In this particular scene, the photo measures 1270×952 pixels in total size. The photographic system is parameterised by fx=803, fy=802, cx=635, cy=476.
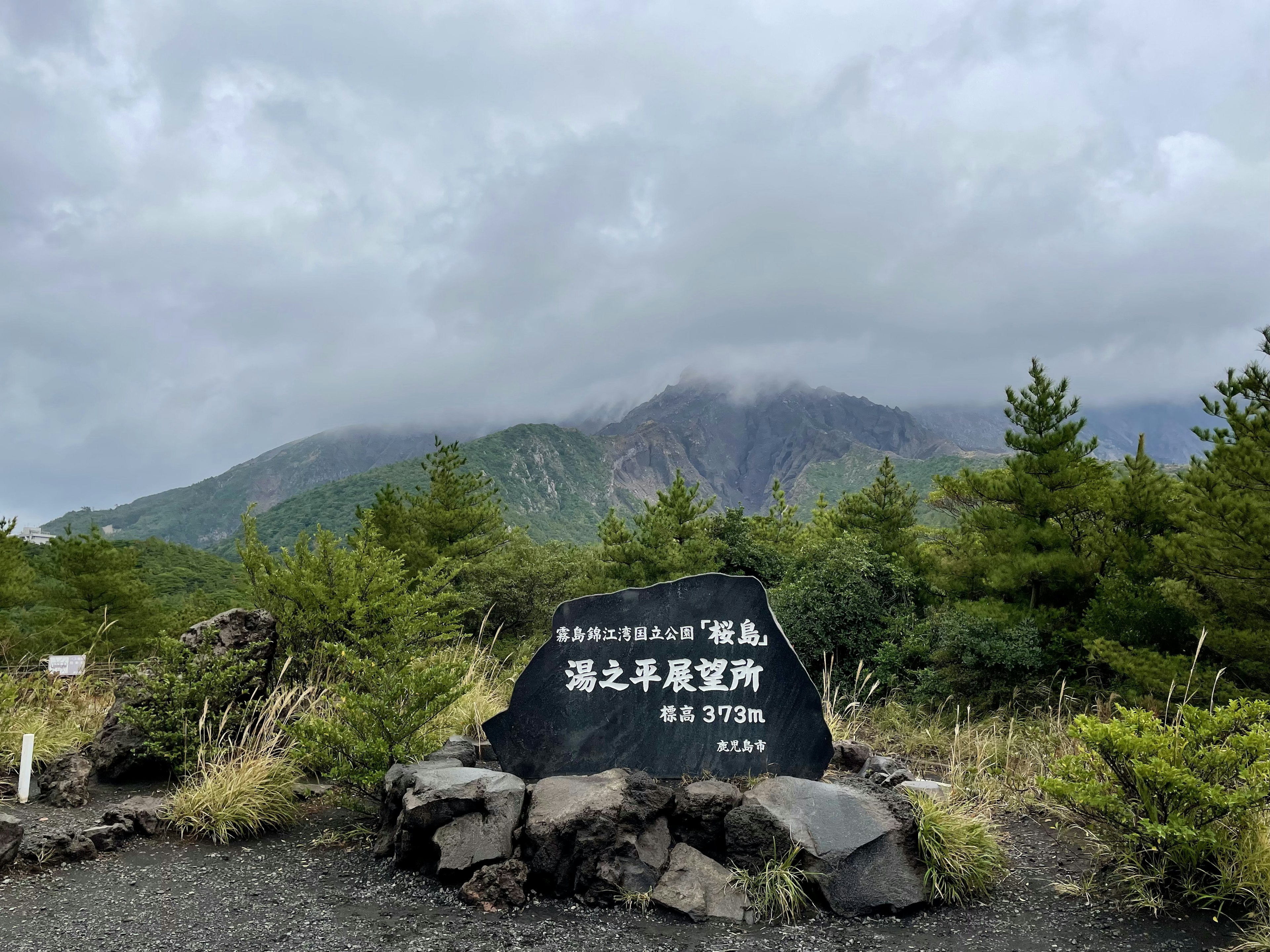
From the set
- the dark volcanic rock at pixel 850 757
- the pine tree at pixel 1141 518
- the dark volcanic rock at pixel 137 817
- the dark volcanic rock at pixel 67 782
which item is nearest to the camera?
the dark volcanic rock at pixel 137 817

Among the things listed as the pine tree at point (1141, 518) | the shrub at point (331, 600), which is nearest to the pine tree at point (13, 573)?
the shrub at point (331, 600)

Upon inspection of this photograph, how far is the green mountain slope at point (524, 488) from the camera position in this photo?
251 feet

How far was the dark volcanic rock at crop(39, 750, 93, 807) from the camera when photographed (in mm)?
5977

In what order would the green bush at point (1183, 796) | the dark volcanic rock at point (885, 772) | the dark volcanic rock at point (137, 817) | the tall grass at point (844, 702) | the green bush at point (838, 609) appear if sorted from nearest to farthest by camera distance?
1. the green bush at point (1183, 796)
2. the dark volcanic rock at point (137, 817)
3. the dark volcanic rock at point (885, 772)
4. the tall grass at point (844, 702)
5. the green bush at point (838, 609)

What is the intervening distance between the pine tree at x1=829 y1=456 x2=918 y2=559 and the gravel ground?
16.7 meters

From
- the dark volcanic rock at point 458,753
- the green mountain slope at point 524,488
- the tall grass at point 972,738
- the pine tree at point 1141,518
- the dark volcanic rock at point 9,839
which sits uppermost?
the green mountain slope at point 524,488

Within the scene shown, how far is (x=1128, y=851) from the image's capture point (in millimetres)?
4352

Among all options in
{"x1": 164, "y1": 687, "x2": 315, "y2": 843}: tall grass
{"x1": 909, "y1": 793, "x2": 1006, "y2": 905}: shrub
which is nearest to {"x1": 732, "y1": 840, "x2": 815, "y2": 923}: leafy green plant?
{"x1": 909, "y1": 793, "x2": 1006, "y2": 905}: shrub

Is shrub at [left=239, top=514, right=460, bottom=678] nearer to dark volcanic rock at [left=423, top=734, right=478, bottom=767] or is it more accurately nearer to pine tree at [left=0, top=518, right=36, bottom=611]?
dark volcanic rock at [left=423, top=734, right=478, bottom=767]

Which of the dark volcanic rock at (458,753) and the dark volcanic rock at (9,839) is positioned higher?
the dark volcanic rock at (458,753)

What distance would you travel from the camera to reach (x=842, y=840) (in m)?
4.56

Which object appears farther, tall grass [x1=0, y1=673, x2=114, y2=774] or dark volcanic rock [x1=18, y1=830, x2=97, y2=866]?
tall grass [x1=0, y1=673, x2=114, y2=774]

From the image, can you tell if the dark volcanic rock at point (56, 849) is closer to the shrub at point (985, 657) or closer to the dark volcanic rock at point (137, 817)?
the dark volcanic rock at point (137, 817)

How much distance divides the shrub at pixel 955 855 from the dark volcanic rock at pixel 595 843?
1495mm
